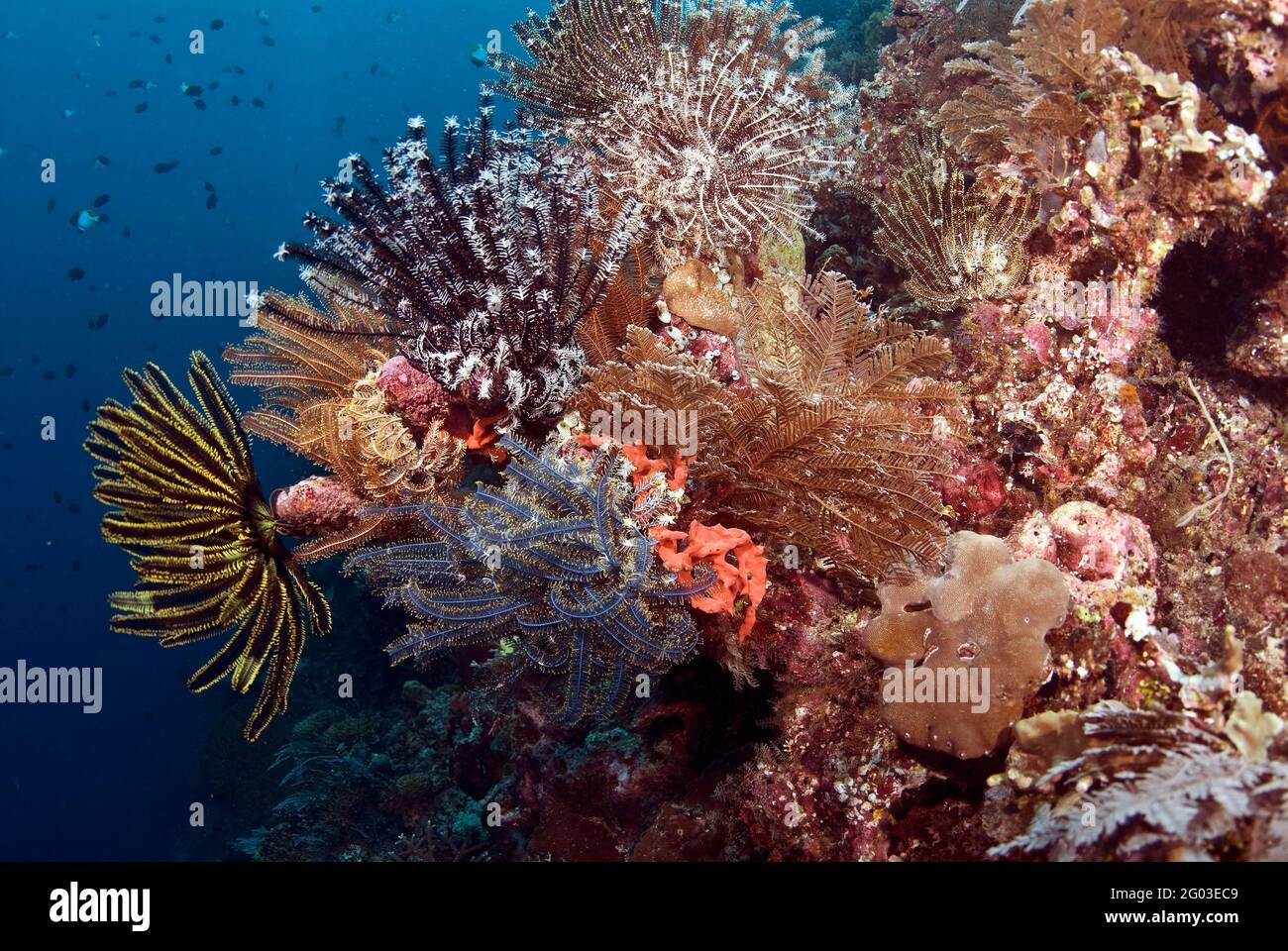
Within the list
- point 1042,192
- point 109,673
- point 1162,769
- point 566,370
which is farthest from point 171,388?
point 109,673

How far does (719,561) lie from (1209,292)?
→ 3.87 m

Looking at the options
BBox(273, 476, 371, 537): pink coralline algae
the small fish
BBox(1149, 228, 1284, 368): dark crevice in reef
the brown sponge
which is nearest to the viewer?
the brown sponge

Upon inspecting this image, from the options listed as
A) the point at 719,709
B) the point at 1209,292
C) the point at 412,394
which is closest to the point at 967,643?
the point at 719,709

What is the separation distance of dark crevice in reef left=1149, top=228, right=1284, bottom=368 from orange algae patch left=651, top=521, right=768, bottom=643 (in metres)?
3.38

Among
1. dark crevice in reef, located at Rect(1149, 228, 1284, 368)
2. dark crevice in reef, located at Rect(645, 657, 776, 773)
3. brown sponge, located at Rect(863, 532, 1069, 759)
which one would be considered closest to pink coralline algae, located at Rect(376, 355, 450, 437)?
dark crevice in reef, located at Rect(645, 657, 776, 773)

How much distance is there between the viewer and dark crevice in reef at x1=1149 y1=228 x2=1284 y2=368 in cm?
430

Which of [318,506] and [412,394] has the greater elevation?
[412,394]

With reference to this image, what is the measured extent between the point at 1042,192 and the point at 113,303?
5632cm

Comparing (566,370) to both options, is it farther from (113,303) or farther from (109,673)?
(113,303)

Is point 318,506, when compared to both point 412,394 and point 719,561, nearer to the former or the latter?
point 412,394

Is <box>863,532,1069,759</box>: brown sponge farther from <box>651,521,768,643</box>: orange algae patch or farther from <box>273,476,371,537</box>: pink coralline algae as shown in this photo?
<box>273,476,371,537</box>: pink coralline algae

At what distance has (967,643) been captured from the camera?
3512mm

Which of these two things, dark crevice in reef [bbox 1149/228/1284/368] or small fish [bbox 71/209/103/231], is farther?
small fish [bbox 71/209/103/231]
